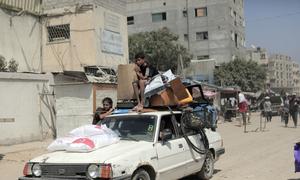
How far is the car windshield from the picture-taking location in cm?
847

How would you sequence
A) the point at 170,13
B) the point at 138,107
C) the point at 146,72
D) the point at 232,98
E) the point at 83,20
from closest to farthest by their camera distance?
the point at 138,107 < the point at 146,72 < the point at 83,20 < the point at 232,98 < the point at 170,13

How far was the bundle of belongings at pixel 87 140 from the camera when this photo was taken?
7.73m

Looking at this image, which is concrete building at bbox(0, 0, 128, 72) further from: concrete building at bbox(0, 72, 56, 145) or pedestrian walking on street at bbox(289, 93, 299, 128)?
pedestrian walking on street at bbox(289, 93, 299, 128)

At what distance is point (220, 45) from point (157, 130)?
182 feet

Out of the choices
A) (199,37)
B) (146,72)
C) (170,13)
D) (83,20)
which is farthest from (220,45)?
(146,72)

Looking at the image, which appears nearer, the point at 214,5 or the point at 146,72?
the point at 146,72

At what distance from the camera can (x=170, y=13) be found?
219ft

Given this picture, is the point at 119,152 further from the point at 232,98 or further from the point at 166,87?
the point at 232,98

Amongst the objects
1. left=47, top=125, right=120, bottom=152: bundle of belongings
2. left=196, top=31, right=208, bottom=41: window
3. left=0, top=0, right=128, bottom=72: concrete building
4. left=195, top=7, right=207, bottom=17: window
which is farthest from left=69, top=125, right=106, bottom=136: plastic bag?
left=195, top=7, right=207, bottom=17: window

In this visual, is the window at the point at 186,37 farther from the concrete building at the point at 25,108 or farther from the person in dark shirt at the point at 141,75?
the person in dark shirt at the point at 141,75

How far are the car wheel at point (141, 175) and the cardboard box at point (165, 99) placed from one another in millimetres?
1873

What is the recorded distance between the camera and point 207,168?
33.2 feet

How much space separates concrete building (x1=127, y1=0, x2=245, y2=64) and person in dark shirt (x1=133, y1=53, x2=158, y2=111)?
53294 millimetres

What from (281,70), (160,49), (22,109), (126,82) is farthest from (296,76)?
(126,82)
